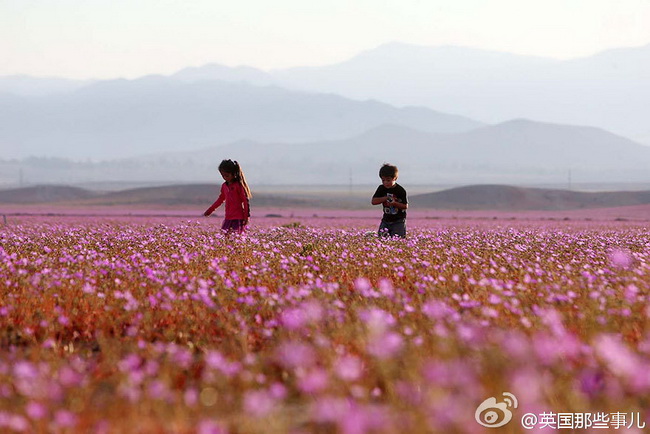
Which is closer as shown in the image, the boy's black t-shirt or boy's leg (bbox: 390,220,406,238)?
the boy's black t-shirt

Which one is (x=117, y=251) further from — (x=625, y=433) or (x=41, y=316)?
(x=625, y=433)

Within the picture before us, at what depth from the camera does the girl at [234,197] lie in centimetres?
1433

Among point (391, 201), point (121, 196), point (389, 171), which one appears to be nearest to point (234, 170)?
point (389, 171)

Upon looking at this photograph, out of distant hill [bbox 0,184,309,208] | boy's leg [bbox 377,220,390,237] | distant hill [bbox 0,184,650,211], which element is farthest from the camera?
distant hill [bbox 0,184,309,208]

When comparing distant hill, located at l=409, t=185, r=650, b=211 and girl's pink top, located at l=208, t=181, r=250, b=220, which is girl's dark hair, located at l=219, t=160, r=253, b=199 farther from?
distant hill, located at l=409, t=185, r=650, b=211

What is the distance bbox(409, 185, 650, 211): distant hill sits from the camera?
90.6 m

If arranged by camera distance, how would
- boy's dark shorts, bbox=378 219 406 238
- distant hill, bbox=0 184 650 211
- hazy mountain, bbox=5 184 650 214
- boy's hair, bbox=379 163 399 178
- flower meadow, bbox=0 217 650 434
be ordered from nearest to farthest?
1. flower meadow, bbox=0 217 650 434
2. boy's hair, bbox=379 163 399 178
3. boy's dark shorts, bbox=378 219 406 238
4. distant hill, bbox=0 184 650 211
5. hazy mountain, bbox=5 184 650 214

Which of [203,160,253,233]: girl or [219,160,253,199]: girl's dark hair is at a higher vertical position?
[219,160,253,199]: girl's dark hair

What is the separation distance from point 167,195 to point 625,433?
4004 inches

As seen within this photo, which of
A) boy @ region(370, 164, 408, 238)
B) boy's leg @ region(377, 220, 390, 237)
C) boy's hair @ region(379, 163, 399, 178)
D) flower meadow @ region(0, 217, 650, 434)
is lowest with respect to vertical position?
flower meadow @ region(0, 217, 650, 434)

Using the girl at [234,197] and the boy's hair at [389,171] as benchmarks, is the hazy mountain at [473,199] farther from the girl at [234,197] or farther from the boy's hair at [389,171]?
Result: the boy's hair at [389,171]

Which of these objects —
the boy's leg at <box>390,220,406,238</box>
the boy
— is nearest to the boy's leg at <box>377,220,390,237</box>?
the boy

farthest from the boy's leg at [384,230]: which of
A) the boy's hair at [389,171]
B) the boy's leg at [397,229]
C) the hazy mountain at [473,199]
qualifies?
the hazy mountain at [473,199]

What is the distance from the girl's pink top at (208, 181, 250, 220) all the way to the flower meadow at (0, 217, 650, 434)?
4266 millimetres
